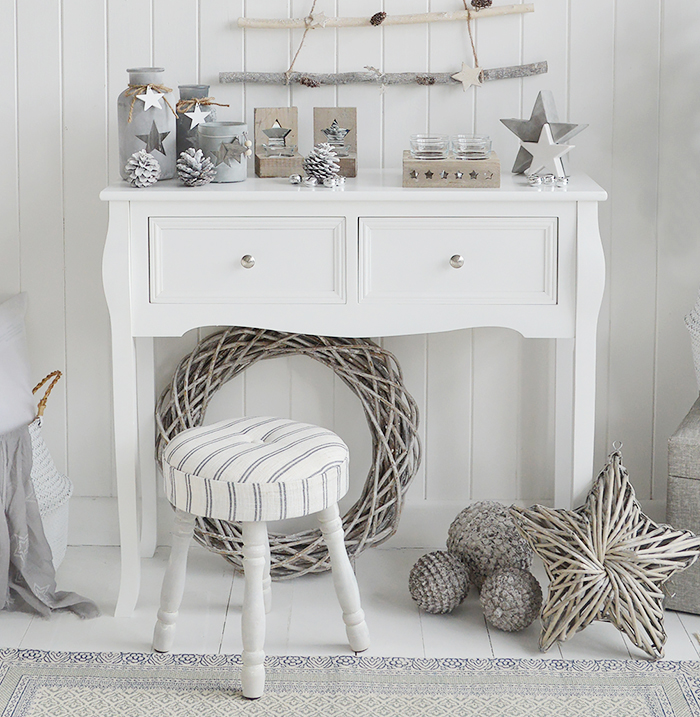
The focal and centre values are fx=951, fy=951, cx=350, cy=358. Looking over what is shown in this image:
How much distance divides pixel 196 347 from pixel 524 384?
0.82 meters

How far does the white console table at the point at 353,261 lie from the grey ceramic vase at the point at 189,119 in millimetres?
180

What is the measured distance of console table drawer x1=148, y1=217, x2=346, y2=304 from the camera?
193cm

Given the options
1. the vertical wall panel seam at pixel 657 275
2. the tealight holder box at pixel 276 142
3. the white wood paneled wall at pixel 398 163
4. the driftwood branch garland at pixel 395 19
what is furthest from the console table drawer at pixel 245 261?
the vertical wall panel seam at pixel 657 275

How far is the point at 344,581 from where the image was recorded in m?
1.89

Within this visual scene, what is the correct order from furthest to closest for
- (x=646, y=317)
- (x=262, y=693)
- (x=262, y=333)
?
(x=646, y=317), (x=262, y=333), (x=262, y=693)

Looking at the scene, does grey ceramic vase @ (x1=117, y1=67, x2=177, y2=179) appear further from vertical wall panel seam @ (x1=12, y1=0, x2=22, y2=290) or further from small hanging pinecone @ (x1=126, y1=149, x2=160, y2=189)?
vertical wall panel seam @ (x1=12, y1=0, x2=22, y2=290)

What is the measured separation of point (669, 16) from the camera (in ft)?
7.23

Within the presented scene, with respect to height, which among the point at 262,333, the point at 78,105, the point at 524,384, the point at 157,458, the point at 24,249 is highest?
the point at 78,105

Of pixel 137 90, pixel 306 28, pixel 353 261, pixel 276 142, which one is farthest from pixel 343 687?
pixel 306 28

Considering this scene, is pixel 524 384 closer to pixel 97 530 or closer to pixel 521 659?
pixel 521 659

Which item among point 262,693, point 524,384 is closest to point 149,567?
point 262,693

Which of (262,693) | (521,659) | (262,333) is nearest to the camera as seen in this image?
(262,693)

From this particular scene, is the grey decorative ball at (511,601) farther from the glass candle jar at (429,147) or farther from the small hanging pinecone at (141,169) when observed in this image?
the small hanging pinecone at (141,169)

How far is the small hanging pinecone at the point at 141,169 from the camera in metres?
1.94
